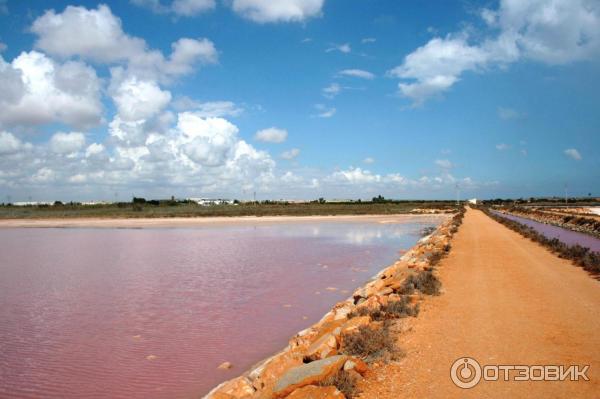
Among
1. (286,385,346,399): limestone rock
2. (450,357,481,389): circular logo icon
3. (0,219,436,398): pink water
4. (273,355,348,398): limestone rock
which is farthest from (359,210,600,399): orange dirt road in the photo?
(0,219,436,398): pink water

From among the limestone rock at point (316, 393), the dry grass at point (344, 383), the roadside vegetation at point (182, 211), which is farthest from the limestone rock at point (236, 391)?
the roadside vegetation at point (182, 211)

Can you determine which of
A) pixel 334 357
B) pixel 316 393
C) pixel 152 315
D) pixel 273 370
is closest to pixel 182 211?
pixel 152 315

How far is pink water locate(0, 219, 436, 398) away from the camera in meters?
6.97

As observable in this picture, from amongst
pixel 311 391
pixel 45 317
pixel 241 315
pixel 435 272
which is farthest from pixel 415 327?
pixel 45 317

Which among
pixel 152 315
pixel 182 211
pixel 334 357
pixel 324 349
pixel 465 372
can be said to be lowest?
pixel 152 315

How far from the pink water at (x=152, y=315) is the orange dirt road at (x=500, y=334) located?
120 inches

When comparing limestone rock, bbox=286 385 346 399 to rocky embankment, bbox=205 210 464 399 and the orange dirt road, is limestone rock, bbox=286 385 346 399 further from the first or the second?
the orange dirt road

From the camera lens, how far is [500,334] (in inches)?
254

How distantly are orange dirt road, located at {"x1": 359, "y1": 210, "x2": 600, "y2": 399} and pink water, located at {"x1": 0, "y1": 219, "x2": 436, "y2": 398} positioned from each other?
3.06 meters

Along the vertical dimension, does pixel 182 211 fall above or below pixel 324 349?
above

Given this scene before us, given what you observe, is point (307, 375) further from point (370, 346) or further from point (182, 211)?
point (182, 211)

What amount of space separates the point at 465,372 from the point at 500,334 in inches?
65.1

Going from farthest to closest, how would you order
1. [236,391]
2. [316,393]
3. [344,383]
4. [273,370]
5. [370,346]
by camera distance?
[273,370]
[370,346]
[236,391]
[344,383]
[316,393]

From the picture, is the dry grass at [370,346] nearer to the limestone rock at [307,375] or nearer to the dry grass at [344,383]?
the limestone rock at [307,375]
